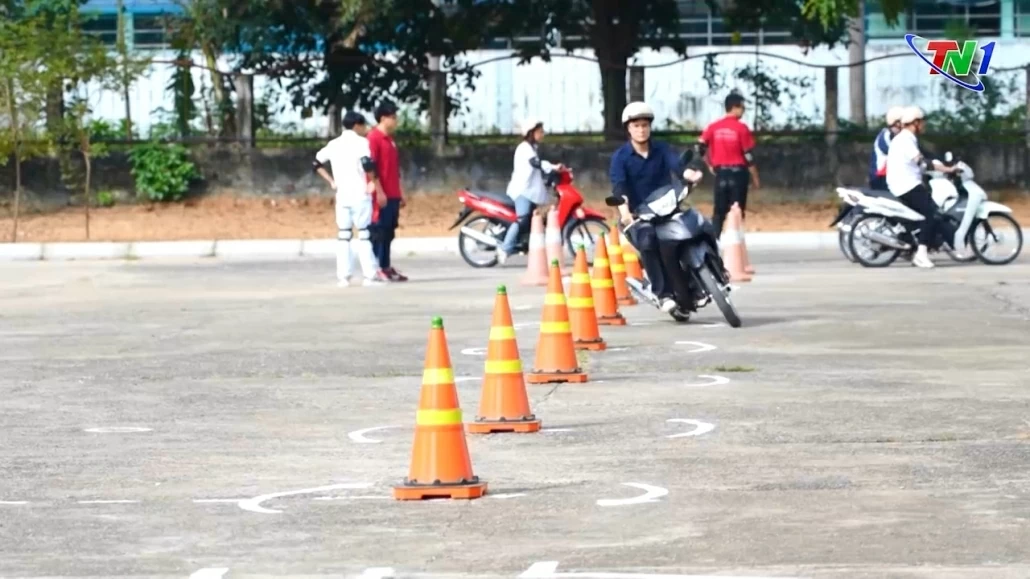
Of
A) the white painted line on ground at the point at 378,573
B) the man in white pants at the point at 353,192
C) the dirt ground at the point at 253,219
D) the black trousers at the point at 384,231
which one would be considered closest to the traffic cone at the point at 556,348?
the white painted line on ground at the point at 378,573

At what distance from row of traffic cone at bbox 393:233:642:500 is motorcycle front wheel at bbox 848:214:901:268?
7.55m

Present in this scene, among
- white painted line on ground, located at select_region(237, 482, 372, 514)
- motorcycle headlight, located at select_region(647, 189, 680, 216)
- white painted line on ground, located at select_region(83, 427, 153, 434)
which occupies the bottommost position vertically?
white painted line on ground, located at select_region(83, 427, 153, 434)

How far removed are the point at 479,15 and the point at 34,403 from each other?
75.0 feet

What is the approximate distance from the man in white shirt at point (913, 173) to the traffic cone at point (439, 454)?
47.9 feet

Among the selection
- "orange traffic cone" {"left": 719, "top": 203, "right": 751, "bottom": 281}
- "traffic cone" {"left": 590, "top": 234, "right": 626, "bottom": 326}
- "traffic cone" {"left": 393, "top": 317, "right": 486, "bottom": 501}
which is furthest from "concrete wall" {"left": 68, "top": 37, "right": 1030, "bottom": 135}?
"traffic cone" {"left": 393, "top": 317, "right": 486, "bottom": 501}

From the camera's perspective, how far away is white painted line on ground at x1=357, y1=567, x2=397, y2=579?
7465mm

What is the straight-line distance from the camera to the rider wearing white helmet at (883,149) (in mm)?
23984

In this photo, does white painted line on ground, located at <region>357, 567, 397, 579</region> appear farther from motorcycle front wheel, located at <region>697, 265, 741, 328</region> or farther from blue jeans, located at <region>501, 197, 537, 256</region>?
blue jeans, located at <region>501, 197, 537, 256</region>

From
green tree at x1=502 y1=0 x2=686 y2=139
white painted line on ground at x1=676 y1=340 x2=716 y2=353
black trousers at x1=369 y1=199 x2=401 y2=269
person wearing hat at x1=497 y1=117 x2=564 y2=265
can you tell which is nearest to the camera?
white painted line on ground at x1=676 y1=340 x2=716 y2=353

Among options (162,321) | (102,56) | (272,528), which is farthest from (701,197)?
(272,528)

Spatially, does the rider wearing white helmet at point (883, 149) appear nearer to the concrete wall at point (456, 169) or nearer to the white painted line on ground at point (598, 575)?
the concrete wall at point (456, 169)

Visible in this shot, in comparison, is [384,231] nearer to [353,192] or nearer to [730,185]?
[353,192]

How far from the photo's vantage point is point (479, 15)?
1387 inches

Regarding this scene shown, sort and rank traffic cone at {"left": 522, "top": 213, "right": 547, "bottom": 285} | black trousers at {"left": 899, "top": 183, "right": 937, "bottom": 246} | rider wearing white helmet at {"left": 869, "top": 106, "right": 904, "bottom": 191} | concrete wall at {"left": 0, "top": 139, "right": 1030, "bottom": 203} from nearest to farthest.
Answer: traffic cone at {"left": 522, "top": 213, "right": 547, "bottom": 285}
black trousers at {"left": 899, "top": 183, "right": 937, "bottom": 246}
rider wearing white helmet at {"left": 869, "top": 106, "right": 904, "bottom": 191}
concrete wall at {"left": 0, "top": 139, "right": 1030, "bottom": 203}
